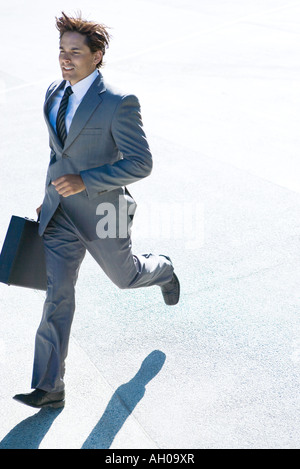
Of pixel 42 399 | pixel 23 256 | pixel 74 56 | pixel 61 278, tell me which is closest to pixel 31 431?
pixel 42 399

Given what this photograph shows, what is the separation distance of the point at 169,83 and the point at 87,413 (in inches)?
307

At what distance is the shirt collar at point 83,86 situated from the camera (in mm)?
4168

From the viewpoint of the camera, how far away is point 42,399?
167 inches

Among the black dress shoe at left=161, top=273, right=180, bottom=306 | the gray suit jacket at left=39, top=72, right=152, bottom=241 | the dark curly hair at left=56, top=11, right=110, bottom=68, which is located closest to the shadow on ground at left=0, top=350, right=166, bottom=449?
the black dress shoe at left=161, top=273, right=180, bottom=306

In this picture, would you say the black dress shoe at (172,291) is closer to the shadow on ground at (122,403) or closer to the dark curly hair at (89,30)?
the shadow on ground at (122,403)

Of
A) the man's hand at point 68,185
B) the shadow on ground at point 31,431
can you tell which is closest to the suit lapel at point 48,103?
the man's hand at point 68,185

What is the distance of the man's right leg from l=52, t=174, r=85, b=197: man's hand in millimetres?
367

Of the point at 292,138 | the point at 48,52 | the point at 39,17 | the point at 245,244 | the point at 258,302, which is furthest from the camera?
the point at 39,17

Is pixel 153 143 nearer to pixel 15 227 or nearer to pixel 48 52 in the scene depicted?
pixel 15 227

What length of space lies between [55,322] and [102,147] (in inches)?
41.1

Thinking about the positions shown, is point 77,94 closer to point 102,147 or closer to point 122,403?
point 102,147

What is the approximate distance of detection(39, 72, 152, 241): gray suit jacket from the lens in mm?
4039

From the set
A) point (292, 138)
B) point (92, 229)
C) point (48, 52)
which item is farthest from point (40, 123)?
point (92, 229)

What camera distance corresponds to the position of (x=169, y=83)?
1127cm
